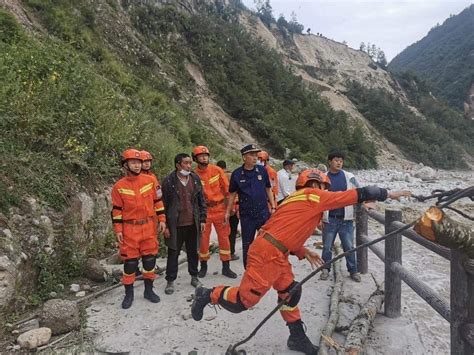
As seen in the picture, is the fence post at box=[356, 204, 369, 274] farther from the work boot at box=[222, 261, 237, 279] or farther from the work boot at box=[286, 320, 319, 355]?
the work boot at box=[286, 320, 319, 355]

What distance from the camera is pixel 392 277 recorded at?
3990 millimetres

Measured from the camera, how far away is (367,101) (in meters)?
48.3

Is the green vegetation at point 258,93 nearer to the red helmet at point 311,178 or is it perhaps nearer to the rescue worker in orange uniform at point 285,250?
the red helmet at point 311,178

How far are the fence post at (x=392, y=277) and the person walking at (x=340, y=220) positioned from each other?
1047mm

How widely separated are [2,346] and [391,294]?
354 centimetres

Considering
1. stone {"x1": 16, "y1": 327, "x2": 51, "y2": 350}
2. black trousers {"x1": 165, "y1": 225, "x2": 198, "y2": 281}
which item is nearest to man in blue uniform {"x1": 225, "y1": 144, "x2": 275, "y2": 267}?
black trousers {"x1": 165, "y1": 225, "x2": 198, "y2": 281}

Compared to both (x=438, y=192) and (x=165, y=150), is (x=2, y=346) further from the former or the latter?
(x=165, y=150)

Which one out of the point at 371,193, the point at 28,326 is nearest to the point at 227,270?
the point at 28,326

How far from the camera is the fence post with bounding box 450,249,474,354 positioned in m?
2.25

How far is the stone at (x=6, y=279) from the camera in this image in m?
3.78

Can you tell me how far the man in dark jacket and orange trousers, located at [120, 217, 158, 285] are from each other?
40 cm

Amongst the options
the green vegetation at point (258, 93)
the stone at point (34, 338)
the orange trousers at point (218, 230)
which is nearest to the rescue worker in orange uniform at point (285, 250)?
the stone at point (34, 338)

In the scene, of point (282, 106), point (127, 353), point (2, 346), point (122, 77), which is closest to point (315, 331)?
point (127, 353)

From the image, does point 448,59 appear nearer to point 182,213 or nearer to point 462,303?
point 182,213
